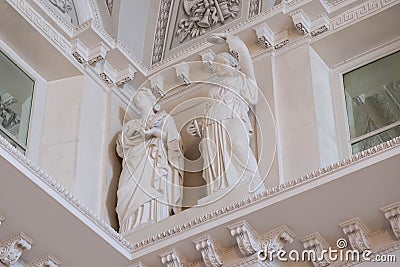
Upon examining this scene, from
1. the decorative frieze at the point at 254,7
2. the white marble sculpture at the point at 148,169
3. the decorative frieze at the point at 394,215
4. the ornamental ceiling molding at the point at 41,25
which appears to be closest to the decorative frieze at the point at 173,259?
the white marble sculpture at the point at 148,169

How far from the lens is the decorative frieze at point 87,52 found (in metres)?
9.72

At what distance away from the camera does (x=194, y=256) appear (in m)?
8.20

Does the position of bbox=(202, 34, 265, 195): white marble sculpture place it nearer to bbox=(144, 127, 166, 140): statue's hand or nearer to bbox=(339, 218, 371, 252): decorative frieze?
bbox=(144, 127, 166, 140): statue's hand

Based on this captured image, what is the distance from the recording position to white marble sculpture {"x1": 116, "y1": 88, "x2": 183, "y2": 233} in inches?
352

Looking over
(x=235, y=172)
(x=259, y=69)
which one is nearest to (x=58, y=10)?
(x=259, y=69)

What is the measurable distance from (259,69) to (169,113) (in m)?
1.03

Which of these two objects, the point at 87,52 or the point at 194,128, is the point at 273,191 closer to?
the point at 194,128

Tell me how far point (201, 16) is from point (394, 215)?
147 inches

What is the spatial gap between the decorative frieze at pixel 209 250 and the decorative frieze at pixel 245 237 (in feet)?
0.71

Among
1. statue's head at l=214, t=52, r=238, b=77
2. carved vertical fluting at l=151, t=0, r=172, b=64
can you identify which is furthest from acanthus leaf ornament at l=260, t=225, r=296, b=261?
carved vertical fluting at l=151, t=0, r=172, b=64

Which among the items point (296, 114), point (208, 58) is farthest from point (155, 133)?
point (296, 114)

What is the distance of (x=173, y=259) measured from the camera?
321 inches

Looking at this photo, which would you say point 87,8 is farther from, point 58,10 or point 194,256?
point 194,256

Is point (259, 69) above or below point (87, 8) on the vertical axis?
below
